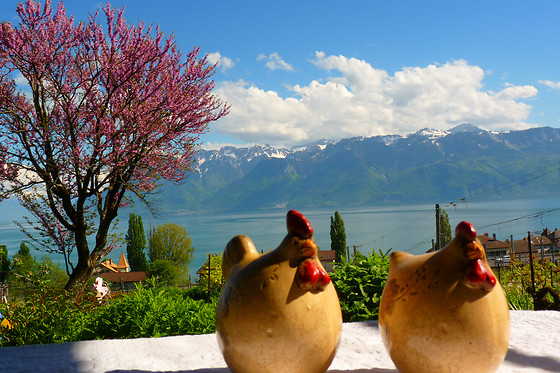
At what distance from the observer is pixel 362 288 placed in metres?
4.64

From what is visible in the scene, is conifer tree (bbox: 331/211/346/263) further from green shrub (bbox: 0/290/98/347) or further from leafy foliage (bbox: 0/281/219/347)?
green shrub (bbox: 0/290/98/347)

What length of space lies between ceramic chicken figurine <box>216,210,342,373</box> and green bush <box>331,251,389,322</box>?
2.73 meters

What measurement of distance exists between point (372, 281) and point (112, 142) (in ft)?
16.1

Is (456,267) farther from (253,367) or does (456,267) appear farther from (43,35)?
(43,35)

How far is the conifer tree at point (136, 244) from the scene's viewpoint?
38.6m

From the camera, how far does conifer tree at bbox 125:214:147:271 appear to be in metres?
38.6

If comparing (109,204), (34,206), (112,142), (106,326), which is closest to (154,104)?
(112,142)

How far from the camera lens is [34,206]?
7492 mm

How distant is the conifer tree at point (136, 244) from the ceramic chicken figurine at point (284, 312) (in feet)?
128

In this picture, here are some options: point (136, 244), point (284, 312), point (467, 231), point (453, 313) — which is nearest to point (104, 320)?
point (284, 312)

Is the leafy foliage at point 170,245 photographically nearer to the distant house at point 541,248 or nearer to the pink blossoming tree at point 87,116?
the distant house at point 541,248

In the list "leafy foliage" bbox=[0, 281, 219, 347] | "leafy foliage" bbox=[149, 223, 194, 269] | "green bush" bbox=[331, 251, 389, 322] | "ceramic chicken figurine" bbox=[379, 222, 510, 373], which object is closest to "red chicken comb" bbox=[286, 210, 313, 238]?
"ceramic chicken figurine" bbox=[379, 222, 510, 373]

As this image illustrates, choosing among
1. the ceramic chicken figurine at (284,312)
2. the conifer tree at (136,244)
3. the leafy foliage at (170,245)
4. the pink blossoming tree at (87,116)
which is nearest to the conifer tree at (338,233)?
the leafy foliage at (170,245)

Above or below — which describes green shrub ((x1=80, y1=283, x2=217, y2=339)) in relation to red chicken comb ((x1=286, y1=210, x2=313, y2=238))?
below
